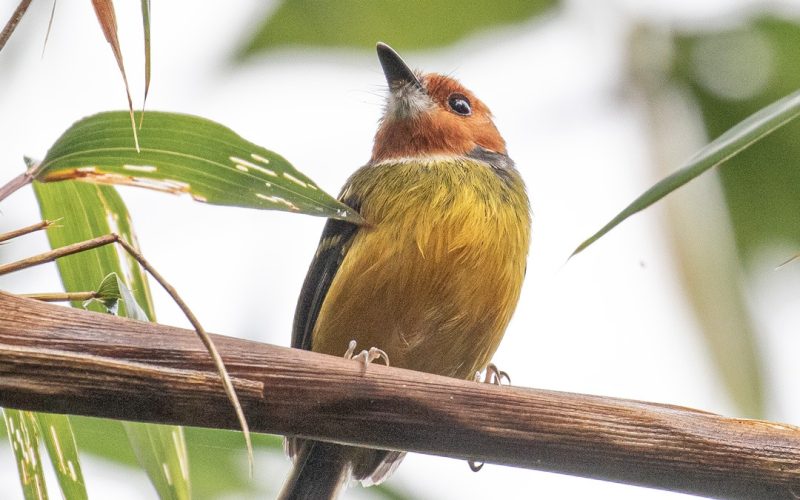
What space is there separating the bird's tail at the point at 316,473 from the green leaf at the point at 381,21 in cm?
134

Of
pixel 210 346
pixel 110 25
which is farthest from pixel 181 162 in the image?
pixel 210 346

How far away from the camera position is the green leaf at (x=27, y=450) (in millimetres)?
1567

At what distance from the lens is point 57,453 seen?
5.36ft

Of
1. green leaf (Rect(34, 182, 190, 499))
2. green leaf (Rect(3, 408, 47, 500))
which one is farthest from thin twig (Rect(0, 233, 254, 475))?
green leaf (Rect(34, 182, 190, 499))

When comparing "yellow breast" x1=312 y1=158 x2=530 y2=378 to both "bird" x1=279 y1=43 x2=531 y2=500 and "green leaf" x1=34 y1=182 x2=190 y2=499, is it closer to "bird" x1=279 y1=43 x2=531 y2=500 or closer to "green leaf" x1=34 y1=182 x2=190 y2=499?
"bird" x1=279 y1=43 x2=531 y2=500

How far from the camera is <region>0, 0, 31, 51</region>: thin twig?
4.46 ft

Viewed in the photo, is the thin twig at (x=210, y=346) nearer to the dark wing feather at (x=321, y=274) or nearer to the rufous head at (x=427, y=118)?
the dark wing feather at (x=321, y=274)

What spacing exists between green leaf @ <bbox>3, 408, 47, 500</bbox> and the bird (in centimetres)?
110

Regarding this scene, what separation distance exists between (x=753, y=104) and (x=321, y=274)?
1579mm

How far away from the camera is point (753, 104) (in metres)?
3.39

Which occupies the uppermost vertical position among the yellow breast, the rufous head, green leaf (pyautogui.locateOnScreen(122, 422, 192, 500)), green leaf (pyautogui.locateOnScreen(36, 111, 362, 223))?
the rufous head

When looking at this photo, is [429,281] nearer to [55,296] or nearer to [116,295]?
[116,295]

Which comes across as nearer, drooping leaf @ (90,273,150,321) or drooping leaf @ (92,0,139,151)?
drooping leaf @ (92,0,139,151)

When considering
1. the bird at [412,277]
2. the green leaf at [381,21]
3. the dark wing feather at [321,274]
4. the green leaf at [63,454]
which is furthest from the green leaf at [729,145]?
the green leaf at [381,21]
